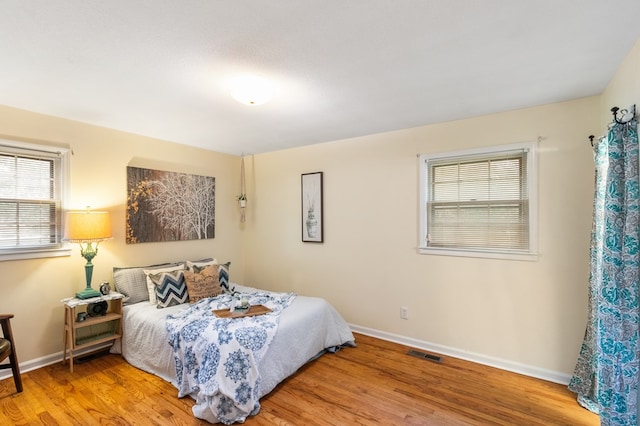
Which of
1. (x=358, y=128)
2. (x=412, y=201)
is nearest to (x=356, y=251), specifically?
(x=412, y=201)

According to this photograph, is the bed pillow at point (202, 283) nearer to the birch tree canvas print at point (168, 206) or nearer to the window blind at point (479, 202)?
the birch tree canvas print at point (168, 206)

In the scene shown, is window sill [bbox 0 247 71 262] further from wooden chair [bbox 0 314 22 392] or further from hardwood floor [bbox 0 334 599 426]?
hardwood floor [bbox 0 334 599 426]

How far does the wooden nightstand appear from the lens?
2.76 meters

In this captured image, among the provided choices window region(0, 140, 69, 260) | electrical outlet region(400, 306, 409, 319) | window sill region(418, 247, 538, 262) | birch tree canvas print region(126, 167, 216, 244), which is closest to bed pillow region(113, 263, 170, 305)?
birch tree canvas print region(126, 167, 216, 244)

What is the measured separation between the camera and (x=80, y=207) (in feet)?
10.2

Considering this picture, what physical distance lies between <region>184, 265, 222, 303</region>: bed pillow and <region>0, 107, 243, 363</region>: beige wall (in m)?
0.78

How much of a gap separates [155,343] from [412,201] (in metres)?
2.90

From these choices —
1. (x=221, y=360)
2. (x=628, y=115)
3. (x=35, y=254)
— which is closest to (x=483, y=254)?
(x=628, y=115)

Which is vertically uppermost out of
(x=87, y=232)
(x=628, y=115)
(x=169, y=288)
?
(x=628, y=115)

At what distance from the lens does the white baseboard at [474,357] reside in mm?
2629

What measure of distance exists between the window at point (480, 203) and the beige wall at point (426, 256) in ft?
0.29

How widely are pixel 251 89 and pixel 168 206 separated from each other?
2397 mm

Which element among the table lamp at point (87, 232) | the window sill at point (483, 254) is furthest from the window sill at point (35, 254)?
the window sill at point (483, 254)

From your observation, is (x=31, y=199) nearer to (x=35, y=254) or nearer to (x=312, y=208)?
(x=35, y=254)
